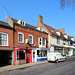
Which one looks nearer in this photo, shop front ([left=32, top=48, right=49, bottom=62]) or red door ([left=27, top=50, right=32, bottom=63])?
red door ([left=27, top=50, right=32, bottom=63])

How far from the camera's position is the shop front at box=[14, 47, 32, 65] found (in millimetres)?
15658

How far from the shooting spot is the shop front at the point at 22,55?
15.7 m

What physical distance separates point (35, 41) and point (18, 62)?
654cm

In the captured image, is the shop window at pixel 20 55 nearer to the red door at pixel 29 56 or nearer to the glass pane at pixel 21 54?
the glass pane at pixel 21 54

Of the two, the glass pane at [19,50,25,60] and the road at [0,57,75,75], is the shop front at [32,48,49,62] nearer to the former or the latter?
the glass pane at [19,50,25,60]

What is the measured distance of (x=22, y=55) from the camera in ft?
55.1

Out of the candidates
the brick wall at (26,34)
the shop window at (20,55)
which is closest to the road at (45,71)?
the shop window at (20,55)

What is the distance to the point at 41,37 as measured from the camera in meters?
22.0

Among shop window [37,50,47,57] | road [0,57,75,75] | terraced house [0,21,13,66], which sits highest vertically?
terraced house [0,21,13,66]

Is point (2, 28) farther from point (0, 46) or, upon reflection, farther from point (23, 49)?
point (23, 49)

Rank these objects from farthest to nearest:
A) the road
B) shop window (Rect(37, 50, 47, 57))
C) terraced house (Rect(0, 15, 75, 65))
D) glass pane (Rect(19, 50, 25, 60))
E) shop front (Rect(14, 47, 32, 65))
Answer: shop window (Rect(37, 50, 47, 57)) < glass pane (Rect(19, 50, 25, 60)) < shop front (Rect(14, 47, 32, 65)) < terraced house (Rect(0, 15, 75, 65)) < the road

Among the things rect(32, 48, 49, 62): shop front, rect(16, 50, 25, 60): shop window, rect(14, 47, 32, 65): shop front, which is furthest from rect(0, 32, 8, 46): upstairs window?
rect(32, 48, 49, 62): shop front

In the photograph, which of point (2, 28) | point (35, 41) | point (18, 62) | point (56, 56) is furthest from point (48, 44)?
point (2, 28)

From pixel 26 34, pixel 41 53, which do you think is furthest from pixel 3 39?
pixel 41 53
